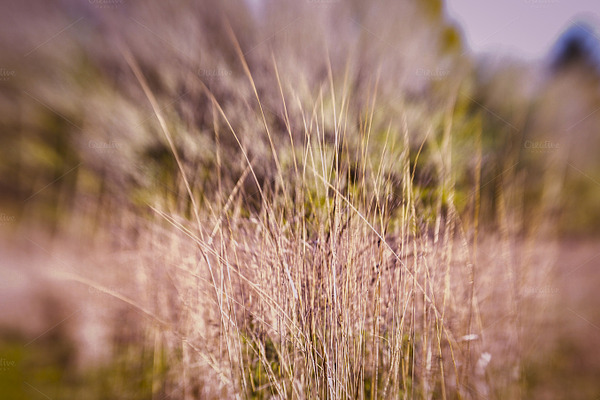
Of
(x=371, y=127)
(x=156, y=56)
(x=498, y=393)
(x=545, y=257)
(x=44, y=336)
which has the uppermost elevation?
(x=156, y=56)

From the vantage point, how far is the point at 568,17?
0.99 meters

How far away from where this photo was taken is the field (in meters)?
0.97

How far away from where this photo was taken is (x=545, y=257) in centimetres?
98

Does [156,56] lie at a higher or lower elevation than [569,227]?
higher

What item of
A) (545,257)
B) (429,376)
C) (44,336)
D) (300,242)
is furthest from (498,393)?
(44,336)

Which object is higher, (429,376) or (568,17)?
(568,17)

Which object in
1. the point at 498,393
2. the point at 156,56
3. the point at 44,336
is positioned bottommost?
the point at 498,393

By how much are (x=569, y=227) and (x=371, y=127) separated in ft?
2.32

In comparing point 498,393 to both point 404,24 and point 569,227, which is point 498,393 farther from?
point 404,24

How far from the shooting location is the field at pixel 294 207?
975 millimetres

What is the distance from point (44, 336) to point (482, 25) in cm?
178

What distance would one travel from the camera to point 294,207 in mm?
1003

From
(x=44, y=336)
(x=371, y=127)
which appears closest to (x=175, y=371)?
(x=44, y=336)

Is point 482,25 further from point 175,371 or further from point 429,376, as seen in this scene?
point 175,371
